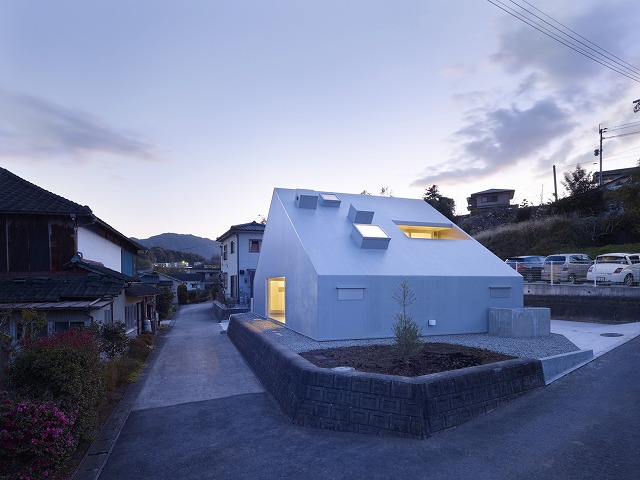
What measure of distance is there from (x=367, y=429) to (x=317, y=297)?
200 inches

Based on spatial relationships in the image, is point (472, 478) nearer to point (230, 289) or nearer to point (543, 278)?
point (543, 278)

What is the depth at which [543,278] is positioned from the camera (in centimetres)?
2020

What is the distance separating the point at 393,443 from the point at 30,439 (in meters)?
4.77

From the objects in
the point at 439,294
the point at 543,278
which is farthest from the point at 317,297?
the point at 543,278

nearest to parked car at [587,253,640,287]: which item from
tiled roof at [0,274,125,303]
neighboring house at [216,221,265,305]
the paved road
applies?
the paved road

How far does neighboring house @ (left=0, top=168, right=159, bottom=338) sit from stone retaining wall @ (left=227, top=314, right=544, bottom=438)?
19.5 feet

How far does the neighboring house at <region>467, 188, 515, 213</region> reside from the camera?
4788 cm

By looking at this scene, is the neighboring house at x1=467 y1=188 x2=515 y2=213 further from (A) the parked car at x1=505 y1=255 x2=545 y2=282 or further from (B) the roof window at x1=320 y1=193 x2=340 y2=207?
(B) the roof window at x1=320 y1=193 x2=340 y2=207

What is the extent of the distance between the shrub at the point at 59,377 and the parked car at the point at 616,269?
19.4 metres

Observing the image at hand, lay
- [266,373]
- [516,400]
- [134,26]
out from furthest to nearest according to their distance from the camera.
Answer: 1. [134,26]
2. [266,373]
3. [516,400]

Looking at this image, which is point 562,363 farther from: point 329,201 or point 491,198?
point 491,198

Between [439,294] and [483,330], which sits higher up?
[439,294]

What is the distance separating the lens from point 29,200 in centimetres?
1088

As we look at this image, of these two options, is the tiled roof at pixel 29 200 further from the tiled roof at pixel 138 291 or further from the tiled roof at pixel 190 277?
the tiled roof at pixel 190 277
